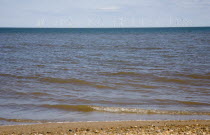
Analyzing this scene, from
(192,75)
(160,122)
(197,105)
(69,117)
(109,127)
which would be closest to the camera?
(109,127)

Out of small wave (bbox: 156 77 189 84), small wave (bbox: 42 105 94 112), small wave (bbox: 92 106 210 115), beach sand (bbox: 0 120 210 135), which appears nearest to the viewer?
beach sand (bbox: 0 120 210 135)

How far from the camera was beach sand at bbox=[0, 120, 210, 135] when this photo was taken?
767 centimetres

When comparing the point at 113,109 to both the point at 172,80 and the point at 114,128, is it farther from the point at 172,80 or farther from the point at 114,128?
the point at 172,80

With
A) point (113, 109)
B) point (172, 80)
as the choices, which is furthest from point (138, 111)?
point (172, 80)

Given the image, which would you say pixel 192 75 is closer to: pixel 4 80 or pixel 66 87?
pixel 66 87

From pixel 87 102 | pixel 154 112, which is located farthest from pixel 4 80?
pixel 154 112

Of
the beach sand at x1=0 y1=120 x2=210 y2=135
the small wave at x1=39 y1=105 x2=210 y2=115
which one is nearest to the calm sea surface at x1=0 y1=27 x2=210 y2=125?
the small wave at x1=39 y1=105 x2=210 y2=115

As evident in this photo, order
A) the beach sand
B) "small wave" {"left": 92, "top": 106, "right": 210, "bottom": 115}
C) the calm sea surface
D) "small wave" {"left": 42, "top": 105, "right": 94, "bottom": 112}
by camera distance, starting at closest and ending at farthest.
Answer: the beach sand
the calm sea surface
"small wave" {"left": 92, "top": 106, "right": 210, "bottom": 115}
"small wave" {"left": 42, "top": 105, "right": 94, "bottom": 112}

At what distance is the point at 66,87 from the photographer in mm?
15312

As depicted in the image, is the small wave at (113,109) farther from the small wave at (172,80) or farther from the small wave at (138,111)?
the small wave at (172,80)

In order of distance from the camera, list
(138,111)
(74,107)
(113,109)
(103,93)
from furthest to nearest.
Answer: (103,93)
(74,107)
(113,109)
(138,111)

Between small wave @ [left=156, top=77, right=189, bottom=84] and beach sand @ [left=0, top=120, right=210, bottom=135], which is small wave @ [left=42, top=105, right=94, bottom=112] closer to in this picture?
beach sand @ [left=0, top=120, right=210, bottom=135]

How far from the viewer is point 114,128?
329 inches

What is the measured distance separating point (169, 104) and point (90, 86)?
17.3ft
